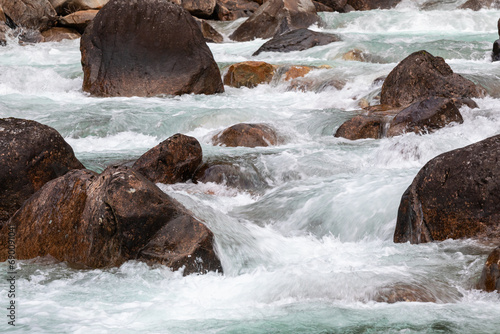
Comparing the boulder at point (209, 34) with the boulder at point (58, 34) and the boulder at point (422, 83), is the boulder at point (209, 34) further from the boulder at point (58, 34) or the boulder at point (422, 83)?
the boulder at point (422, 83)

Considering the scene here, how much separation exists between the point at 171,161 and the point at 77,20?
16.1 meters

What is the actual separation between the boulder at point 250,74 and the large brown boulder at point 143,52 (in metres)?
1.26

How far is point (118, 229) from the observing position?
4.50 m

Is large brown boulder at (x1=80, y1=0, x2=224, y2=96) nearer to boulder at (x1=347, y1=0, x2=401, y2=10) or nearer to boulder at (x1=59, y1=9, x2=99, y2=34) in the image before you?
boulder at (x1=59, y1=9, x2=99, y2=34)

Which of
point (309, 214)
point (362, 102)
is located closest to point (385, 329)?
point (309, 214)

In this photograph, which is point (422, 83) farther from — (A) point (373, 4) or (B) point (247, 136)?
(A) point (373, 4)

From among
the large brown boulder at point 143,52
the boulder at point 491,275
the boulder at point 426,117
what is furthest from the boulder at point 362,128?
the boulder at point 491,275

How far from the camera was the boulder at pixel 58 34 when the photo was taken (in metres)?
20.9

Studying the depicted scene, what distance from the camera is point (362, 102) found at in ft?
35.4

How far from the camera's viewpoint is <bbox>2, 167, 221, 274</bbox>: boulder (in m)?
4.48

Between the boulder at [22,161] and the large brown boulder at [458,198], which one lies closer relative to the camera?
the large brown boulder at [458,198]

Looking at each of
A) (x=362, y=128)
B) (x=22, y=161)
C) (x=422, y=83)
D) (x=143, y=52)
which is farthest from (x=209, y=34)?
(x=22, y=161)

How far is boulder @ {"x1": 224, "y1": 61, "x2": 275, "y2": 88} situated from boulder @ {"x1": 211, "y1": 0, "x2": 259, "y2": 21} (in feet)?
39.8

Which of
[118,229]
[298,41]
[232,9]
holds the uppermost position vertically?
[232,9]
